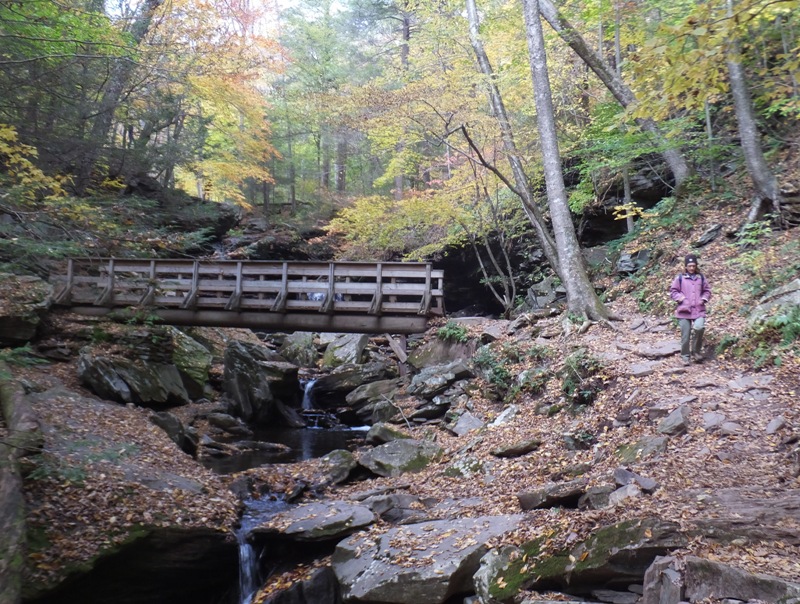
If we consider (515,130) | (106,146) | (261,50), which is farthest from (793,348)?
(261,50)

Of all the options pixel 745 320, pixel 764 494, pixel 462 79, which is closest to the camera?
pixel 764 494

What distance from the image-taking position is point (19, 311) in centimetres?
1266

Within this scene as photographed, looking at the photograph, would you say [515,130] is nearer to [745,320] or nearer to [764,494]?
[745,320]

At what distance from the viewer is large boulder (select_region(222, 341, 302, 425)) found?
1448 cm

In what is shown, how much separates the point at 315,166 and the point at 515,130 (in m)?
16.6

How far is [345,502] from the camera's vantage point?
7.65 m

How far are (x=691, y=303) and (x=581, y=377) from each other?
78.1 inches

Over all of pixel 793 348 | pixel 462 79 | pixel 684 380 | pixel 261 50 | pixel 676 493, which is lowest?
pixel 676 493

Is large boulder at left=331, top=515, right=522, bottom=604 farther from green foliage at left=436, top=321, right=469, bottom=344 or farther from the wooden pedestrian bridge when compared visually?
the wooden pedestrian bridge

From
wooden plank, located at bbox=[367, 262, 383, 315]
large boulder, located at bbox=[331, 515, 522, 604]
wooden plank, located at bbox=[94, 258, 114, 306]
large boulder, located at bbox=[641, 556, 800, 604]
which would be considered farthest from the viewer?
wooden plank, located at bbox=[94, 258, 114, 306]

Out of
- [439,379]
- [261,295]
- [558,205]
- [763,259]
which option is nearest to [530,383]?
[439,379]

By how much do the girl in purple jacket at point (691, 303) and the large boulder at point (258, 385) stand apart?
10.5 m

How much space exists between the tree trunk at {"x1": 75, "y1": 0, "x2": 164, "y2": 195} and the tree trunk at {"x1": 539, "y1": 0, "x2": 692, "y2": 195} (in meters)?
9.40

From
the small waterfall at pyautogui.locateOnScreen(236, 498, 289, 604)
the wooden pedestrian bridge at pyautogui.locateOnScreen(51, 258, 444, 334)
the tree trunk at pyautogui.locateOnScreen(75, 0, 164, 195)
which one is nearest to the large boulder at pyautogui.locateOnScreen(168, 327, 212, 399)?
the wooden pedestrian bridge at pyautogui.locateOnScreen(51, 258, 444, 334)
